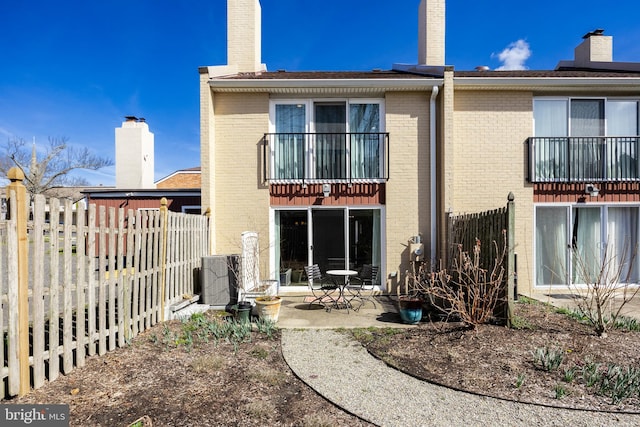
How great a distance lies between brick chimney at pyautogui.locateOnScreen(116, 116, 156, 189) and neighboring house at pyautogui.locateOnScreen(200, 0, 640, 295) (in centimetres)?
1030

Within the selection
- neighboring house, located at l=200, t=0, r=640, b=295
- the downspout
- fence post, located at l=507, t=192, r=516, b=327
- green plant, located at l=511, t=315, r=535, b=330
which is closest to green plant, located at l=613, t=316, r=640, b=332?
green plant, located at l=511, t=315, r=535, b=330

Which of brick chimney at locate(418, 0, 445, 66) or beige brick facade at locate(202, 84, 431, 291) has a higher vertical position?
brick chimney at locate(418, 0, 445, 66)

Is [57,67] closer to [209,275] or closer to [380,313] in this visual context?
[209,275]

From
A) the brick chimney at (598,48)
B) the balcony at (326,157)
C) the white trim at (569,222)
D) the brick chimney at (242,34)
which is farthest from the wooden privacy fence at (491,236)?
the brick chimney at (598,48)

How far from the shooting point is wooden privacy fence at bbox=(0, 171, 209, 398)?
11.7 ft

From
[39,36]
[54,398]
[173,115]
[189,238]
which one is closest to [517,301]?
[189,238]

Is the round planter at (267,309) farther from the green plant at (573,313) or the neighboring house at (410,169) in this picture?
the green plant at (573,313)

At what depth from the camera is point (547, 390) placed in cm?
384

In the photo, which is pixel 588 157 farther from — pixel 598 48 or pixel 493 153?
pixel 598 48

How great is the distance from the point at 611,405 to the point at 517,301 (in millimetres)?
4347

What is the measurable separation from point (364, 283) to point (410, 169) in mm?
3223

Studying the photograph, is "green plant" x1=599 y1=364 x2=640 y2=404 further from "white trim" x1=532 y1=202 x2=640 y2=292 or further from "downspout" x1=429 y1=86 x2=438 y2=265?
"white trim" x1=532 y1=202 x2=640 y2=292

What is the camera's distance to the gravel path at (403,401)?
3.31 m

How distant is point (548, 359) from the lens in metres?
4.32
